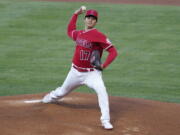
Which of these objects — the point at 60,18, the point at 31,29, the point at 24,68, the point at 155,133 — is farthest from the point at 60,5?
the point at 155,133

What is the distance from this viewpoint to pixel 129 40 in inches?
618

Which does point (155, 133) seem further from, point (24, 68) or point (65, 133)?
point (24, 68)

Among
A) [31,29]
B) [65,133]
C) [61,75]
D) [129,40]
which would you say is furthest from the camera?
[31,29]

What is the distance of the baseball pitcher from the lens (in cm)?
752

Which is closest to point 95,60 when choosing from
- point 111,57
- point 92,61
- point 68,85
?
point 92,61

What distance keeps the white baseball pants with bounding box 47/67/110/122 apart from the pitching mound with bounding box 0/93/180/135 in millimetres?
241

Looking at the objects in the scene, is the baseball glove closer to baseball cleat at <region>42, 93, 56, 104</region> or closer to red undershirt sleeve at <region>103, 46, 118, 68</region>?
red undershirt sleeve at <region>103, 46, 118, 68</region>

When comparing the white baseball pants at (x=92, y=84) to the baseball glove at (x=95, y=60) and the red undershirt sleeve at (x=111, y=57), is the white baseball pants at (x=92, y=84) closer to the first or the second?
the baseball glove at (x=95, y=60)

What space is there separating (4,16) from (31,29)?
160 centimetres

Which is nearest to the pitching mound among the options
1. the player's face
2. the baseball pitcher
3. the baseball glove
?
the baseball pitcher

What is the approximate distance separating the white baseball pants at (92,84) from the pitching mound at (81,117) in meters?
0.24

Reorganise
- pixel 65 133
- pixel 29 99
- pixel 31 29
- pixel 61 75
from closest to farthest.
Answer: pixel 65 133 < pixel 29 99 < pixel 61 75 < pixel 31 29

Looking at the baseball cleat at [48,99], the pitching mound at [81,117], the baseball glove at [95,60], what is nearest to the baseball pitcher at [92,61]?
the baseball glove at [95,60]

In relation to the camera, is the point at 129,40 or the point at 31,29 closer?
the point at 129,40
